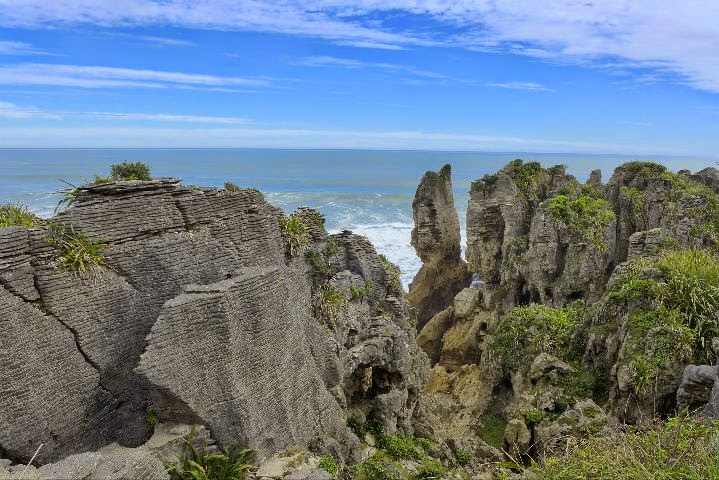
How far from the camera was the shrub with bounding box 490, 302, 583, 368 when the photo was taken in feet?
66.1

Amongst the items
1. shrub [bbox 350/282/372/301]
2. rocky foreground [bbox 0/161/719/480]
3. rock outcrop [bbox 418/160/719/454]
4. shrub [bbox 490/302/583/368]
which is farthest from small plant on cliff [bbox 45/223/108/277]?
shrub [bbox 490/302/583/368]

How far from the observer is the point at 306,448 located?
12516mm

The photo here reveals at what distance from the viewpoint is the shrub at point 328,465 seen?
11469 mm

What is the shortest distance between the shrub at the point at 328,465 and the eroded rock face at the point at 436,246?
27318 millimetres

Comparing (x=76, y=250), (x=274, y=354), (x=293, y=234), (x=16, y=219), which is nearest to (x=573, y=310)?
(x=293, y=234)

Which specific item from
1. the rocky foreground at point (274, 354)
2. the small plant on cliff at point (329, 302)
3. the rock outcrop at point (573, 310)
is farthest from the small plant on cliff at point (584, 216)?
the small plant on cliff at point (329, 302)

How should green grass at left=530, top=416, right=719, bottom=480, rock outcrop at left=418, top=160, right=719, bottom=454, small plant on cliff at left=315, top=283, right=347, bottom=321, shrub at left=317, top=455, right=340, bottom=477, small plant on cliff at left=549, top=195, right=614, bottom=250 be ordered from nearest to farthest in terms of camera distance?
1. green grass at left=530, top=416, right=719, bottom=480
2. shrub at left=317, top=455, right=340, bottom=477
3. rock outcrop at left=418, top=160, right=719, bottom=454
4. small plant on cliff at left=315, top=283, right=347, bottom=321
5. small plant on cliff at left=549, top=195, right=614, bottom=250

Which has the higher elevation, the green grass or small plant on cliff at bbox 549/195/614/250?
small plant on cliff at bbox 549/195/614/250

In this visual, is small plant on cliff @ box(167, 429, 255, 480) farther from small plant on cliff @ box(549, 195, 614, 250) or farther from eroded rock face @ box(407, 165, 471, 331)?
eroded rock face @ box(407, 165, 471, 331)

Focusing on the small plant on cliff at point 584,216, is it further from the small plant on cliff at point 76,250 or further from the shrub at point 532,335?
the small plant on cliff at point 76,250

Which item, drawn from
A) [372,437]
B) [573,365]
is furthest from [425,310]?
[372,437]

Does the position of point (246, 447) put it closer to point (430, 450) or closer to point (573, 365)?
point (430, 450)

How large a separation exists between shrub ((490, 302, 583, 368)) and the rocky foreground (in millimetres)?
83

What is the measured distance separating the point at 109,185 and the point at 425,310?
36443 millimetres
